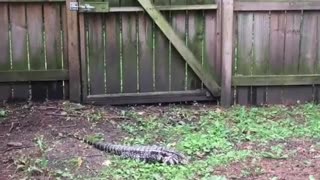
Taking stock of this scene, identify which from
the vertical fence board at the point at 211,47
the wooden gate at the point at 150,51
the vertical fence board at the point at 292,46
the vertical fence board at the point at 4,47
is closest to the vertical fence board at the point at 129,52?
the wooden gate at the point at 150,51

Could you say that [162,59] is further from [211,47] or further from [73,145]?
[73,145]

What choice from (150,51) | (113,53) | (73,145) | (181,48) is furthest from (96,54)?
(73,145)

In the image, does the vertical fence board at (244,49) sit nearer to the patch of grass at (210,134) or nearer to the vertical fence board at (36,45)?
the patch of grass at (210,134)

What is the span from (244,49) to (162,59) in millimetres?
984

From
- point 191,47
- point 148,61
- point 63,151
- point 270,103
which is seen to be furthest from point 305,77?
point 63,151

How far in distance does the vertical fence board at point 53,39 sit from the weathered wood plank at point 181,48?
0.98 metres

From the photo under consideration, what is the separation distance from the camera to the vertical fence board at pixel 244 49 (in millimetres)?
6262

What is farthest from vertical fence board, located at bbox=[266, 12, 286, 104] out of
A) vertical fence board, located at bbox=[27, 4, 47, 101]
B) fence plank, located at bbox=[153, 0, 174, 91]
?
vertical fence board, located at bbox=[27, 4, 47, 101]

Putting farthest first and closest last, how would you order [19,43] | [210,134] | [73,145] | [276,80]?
[276,80] < [19,43] < [210,134] < [73,145]

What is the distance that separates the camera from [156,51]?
6246 mm

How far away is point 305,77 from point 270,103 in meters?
0.52

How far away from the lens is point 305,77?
6.40 m

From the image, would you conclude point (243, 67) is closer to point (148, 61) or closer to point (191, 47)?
point (191, 47)

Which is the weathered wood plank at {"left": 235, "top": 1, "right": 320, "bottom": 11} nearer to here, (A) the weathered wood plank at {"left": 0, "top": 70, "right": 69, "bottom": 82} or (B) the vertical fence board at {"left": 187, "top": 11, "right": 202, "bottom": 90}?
(B) the vertical fence board at {"left": 187, "top": 11, "right": 202, "bottom": 90}
